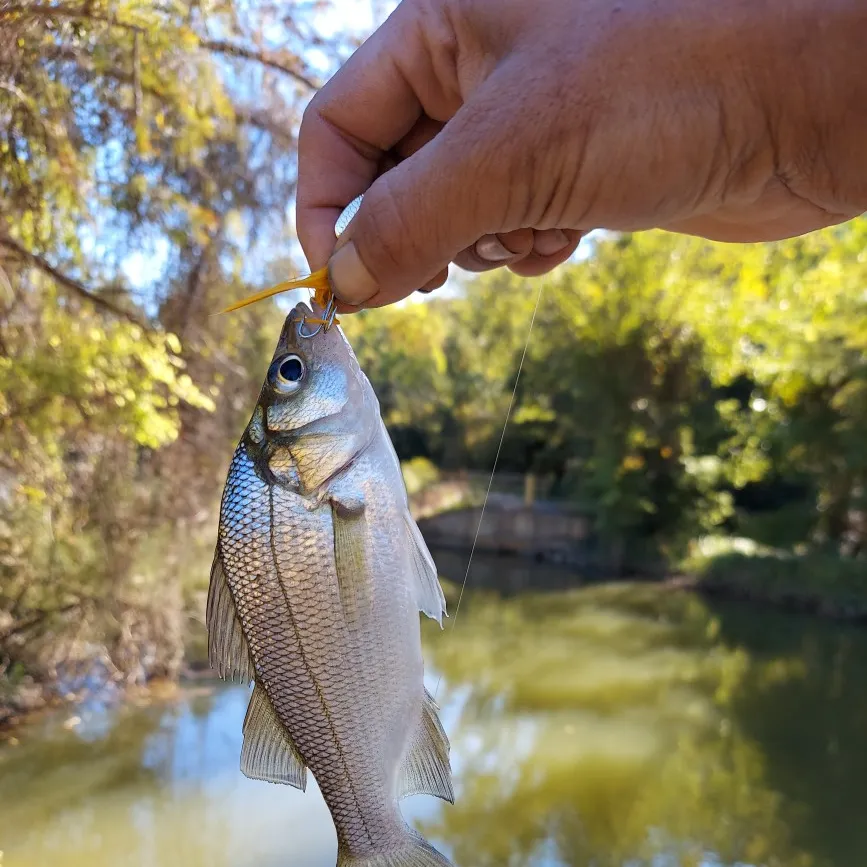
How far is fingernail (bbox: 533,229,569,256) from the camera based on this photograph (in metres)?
1.72

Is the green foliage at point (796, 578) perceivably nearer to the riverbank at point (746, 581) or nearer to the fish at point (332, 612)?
the riverbank at point (746, 581)

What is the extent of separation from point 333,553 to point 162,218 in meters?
4.44

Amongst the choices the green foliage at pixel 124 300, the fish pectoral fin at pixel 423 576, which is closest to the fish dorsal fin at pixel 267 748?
the fish pectoral fin at pixel 423 576

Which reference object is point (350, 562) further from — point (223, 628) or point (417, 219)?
point (417, 219)

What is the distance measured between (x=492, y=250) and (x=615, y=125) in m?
0.55

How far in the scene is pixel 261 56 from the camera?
16.0 feet

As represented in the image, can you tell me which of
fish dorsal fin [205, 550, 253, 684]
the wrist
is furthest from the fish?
the wrist

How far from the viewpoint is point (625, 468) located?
14.5 metres

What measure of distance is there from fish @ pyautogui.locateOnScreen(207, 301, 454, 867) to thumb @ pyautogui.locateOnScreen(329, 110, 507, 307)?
0.51 feet

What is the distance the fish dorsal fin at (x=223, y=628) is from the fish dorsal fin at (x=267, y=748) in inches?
3.1

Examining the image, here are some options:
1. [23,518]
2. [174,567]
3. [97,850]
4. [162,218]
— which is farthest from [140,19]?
[97,850]

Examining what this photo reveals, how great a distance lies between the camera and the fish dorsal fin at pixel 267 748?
1517 mm

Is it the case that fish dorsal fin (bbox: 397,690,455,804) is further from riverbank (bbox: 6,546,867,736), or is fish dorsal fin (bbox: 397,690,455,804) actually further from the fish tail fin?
riverbank (bbox: 6,546,867,736)

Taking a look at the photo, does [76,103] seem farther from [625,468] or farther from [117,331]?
[625,468]
